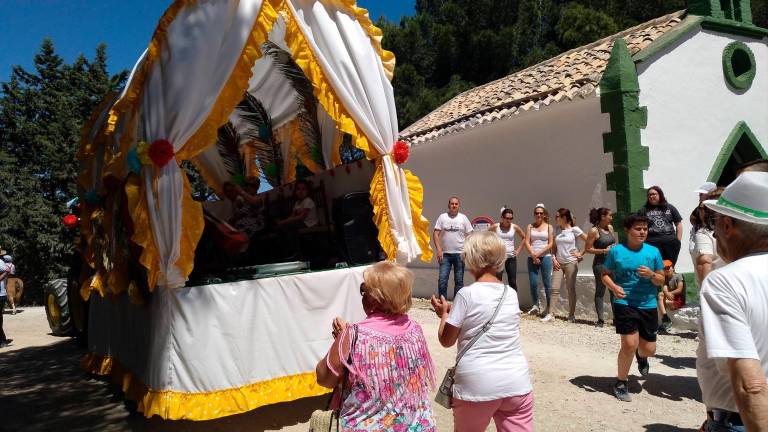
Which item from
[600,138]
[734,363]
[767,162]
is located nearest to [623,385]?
[767,162]

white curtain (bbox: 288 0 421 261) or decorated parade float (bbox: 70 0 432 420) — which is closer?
decorated parade float (bbox: 70 0 432 420)

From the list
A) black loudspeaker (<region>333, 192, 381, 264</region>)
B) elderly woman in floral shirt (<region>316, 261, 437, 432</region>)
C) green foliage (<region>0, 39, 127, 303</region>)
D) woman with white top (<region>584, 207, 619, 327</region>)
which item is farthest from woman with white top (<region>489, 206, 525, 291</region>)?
green foliage (<region>0, 39, 127, 303</region>)

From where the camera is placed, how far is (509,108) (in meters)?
8.53

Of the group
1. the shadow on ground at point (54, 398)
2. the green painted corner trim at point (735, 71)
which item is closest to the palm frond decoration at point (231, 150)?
the shadow on ground at point (54, 398)

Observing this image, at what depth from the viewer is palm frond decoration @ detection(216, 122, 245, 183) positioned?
727 cm

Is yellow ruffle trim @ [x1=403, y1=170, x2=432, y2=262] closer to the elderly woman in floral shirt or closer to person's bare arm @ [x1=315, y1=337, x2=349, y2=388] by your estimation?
the elderly woman in floral shirt

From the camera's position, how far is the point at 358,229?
5137mm

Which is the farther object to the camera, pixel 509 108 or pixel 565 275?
pixel 509 108

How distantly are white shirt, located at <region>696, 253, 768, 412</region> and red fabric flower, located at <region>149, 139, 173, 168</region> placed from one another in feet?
10.2

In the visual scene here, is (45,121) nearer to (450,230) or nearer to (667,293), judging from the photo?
(450,230)

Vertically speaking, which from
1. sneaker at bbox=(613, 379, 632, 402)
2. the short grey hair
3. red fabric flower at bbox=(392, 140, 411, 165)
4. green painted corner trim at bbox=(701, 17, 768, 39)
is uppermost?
green painted corner trim at bbox=(701, 17, 768, 39)

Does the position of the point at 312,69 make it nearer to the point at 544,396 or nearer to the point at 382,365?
the point at 382,365

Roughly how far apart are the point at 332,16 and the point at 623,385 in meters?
3.65

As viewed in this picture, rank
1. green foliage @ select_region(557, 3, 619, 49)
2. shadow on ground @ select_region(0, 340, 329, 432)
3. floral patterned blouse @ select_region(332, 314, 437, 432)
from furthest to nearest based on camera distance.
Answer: green foliage @ select_region(557, 3, 619, 49) < shadow on ground @ select_region(0, 340, 329, 432) < floral patterned blouse @ select_region(332, 314, 437, 432)
